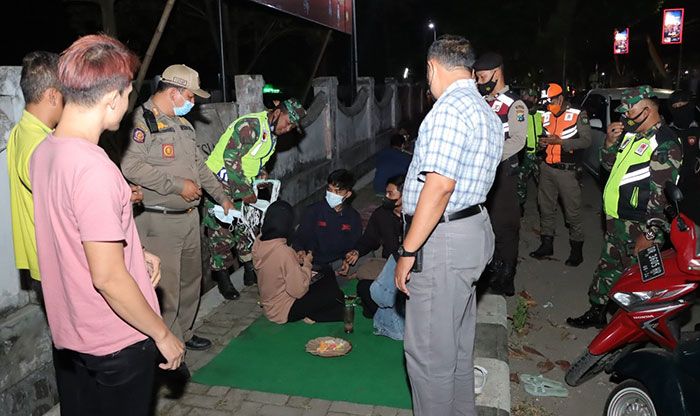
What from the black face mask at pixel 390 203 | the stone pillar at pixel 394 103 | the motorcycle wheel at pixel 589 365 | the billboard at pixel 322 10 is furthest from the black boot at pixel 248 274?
the stone pillar at pixel 394 103

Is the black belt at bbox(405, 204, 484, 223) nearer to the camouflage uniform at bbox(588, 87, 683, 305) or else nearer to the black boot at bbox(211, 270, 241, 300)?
the camouflage uniform at bbox(588, 87, 683, 305)

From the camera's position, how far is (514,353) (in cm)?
495

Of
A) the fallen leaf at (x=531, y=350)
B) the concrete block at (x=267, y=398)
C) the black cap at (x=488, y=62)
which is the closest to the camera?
the concrete block at (x=267, y=398)

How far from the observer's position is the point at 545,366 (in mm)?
4707

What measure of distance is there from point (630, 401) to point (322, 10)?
35.3ft

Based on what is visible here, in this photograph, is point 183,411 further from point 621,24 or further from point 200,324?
point 621,24

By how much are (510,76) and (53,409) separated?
4645 centimetres

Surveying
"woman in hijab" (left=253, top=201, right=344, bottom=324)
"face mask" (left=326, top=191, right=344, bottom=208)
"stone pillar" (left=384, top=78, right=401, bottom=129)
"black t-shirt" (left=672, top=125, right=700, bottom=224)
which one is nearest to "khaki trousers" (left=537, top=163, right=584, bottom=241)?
"black t-shirt" (left=672, top=125, right=700, bottom=224)

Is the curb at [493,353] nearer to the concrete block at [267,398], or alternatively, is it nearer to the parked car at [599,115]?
the concrete block at [267,398]

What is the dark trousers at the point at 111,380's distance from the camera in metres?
2.25

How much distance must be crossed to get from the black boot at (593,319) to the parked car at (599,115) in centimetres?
527

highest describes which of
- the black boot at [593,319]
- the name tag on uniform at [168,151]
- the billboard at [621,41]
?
the billboard at [621,41]

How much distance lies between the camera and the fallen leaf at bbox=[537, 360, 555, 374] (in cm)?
465

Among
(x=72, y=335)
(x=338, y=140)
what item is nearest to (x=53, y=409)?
(x=72, y=335)
